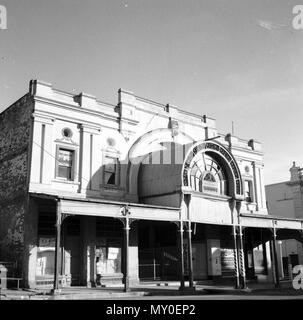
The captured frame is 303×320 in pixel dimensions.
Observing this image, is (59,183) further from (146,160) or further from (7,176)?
(146,160)

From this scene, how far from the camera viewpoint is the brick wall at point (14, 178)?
20.7m

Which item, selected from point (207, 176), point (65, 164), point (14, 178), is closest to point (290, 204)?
point (207, 176)

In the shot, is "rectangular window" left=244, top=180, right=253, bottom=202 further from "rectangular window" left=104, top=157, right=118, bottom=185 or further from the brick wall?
the brick wall

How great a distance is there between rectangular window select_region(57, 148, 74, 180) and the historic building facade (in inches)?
2.1

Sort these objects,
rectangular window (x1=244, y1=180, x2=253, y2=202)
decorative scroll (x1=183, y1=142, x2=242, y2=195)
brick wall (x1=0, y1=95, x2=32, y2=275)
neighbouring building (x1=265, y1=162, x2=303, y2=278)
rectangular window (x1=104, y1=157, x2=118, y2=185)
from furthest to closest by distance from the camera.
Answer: neighbouring building (x1=265, y1=162, x2=303, y2=278) < rectangular window (x1=244, y1=180, x2=253, y2=202) < rectangular window (x1=104, y1=157, x2=118, y2=185) < decorative scroll (x1=183, y1=142, x2=242, y2=195) < brick wall (x1=0, y1=95, x2=32, y2=275)

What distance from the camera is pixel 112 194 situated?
2380 cm

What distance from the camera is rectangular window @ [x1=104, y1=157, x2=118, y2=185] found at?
23.9m

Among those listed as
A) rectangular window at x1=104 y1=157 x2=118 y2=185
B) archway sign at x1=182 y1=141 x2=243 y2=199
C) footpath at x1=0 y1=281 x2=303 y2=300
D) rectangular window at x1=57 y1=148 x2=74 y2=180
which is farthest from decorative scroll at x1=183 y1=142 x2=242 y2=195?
rectangular window at x1=57 y1=148 x2=74 y2=180

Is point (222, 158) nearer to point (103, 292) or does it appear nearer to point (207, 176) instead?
point (207, 176)

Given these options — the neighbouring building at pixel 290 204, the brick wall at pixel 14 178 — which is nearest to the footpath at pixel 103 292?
the brick wall at pixel 14 178

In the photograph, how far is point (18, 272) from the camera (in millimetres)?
19922

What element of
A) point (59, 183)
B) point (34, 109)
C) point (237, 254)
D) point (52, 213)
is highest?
point (34, 109)
